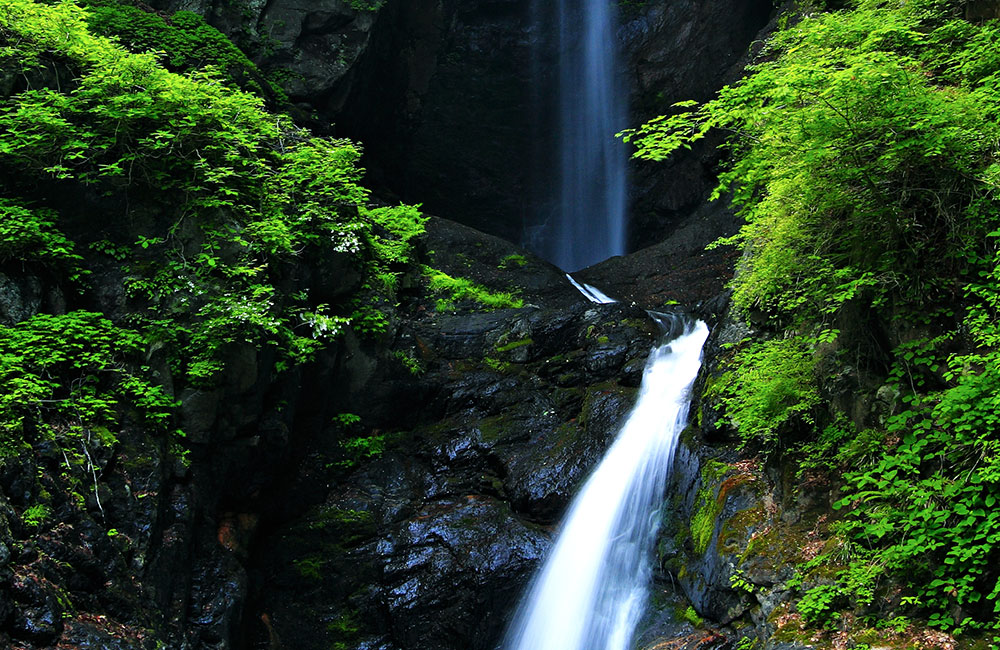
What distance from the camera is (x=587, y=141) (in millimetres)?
23266

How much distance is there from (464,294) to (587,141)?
10020mm

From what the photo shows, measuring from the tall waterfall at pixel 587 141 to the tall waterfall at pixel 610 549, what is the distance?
40.6 feet

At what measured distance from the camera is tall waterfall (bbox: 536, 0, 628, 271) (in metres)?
22.5

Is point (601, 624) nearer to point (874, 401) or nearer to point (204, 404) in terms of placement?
point (874, 401)

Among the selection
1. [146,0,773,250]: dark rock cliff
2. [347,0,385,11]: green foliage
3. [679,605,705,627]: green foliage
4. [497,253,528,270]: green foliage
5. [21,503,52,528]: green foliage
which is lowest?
[679,605,705,627]: green foliage

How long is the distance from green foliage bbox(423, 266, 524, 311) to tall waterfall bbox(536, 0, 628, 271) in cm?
708

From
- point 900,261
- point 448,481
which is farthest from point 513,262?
point 900,261

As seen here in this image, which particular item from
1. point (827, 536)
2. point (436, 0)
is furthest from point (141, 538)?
point (436, 0)

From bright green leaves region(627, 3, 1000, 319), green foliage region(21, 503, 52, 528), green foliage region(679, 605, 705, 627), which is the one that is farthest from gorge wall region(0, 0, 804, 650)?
bright green leaves region(627, 3, 1000, 319)

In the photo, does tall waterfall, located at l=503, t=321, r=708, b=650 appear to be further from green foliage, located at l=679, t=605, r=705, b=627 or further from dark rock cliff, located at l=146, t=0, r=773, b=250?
dark rock cliff, located at l=146, t=0, r=773, b=250

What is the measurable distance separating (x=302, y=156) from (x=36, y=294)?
384 centimetres

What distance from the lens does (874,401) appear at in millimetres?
6340

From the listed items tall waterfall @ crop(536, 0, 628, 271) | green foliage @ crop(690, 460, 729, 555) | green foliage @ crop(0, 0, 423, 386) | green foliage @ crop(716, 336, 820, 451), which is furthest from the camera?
tall waterfall @ crop(536, 0, 628, 271)

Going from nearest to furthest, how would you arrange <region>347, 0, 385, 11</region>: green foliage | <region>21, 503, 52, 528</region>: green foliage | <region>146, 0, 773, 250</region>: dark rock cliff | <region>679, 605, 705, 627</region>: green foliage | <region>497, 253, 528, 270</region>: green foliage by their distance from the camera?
1. <region>21, 503, 52, 528</region>: green foliage
2. <region>679, 605, 705, 627</region>: green foliage
3. <region>497, 253, 528, 270</region>: green foliage
4. <region>347, 0, 385, 11</region>: green foliage
5. <region>146, 0, 773, 250</region>: dark rock cliff
